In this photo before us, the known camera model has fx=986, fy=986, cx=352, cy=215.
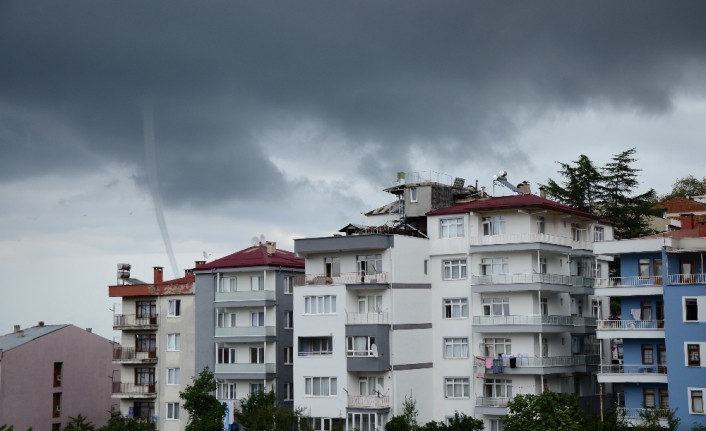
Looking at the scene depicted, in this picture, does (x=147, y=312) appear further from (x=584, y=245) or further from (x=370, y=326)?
(x=584, y=245)

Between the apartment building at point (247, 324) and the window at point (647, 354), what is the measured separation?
25563mm

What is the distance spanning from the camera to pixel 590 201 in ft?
317

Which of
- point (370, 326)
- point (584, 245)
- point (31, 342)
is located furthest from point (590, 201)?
point (31, 342)

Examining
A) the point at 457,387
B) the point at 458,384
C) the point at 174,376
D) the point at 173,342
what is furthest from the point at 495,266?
the point at 174,376

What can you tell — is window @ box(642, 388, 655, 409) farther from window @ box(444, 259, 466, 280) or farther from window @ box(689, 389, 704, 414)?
window @ box(444, 259, 466, 280)

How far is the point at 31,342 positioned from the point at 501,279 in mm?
44581

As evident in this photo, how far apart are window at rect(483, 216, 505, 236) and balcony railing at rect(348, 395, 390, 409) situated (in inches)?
545

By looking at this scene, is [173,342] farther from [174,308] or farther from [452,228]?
[452,228]

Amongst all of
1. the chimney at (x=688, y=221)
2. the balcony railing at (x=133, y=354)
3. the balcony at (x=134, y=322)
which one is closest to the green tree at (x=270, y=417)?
the balcony railing at (x=133, y=354)

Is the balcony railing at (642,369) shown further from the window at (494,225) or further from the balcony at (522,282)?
the window at (494,225)

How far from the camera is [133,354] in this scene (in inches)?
3226

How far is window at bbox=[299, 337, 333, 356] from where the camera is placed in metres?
69.9

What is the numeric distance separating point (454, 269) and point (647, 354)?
49.7 feet

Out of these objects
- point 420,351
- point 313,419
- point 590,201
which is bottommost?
point 313,419
